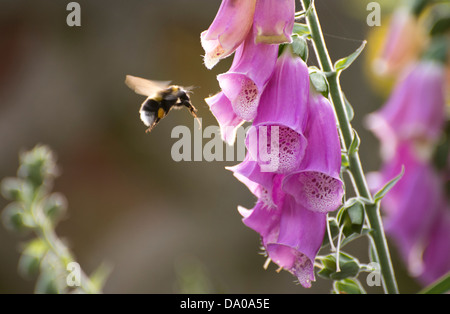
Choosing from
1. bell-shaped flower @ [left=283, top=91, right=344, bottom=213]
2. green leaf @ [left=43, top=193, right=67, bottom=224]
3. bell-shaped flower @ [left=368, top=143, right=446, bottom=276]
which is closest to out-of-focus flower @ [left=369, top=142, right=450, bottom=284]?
bell-shaped flower @ [left=368, top=143, right=446, bottom=276]

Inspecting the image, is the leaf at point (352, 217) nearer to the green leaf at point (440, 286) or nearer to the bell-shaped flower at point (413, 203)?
the green leaf at point (440, 286)

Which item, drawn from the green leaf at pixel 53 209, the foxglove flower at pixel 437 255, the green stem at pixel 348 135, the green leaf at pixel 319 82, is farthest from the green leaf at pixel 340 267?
the green leaf at pixel 53 209

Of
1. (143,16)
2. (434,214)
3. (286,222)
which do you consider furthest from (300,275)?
(143,16)

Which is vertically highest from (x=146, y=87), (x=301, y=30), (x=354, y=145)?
(x=146, y=87)

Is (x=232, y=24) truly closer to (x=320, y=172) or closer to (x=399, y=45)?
(x=320, y=172)

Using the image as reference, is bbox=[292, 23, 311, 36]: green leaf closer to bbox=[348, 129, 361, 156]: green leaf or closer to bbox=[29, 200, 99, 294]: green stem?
bbox=[348, 129, 361, 156]: green leaf

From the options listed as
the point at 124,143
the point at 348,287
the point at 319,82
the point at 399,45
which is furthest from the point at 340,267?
the point at 124,143

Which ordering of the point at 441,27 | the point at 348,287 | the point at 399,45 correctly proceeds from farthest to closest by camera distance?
the point at 399,45 → the point at 441,27 → the point at 348,287
